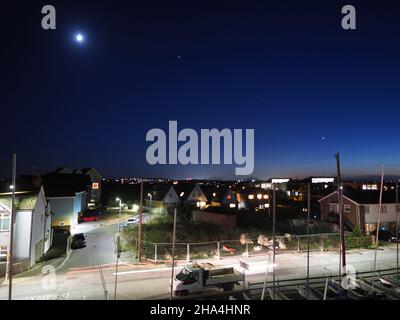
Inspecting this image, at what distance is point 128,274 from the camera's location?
61.1ft

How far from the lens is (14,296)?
1516 cm

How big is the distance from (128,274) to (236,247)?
1084 centimetres

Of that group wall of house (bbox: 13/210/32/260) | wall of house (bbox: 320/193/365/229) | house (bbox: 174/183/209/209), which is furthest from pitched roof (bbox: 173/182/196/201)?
wall of house (bbox: 13/210/32/260)

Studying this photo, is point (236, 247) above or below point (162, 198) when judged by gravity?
below

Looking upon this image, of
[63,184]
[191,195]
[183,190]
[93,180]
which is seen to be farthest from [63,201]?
[183,190]

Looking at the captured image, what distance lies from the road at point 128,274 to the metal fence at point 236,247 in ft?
4.11

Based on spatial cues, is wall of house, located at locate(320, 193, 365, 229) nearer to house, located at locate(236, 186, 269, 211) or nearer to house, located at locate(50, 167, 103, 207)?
house, located at locate(236, 186, 269, 211)

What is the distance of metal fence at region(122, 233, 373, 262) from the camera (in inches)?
897

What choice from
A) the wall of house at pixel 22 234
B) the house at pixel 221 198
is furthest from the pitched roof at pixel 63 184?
the house at pixel 221 198

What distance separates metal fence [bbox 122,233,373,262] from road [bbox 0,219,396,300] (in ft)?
4.11

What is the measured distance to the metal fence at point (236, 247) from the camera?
22.8 meters

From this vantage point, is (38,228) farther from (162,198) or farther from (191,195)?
(191,195)

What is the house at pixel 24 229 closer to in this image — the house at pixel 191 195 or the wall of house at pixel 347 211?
the wall of house at pixel 347 211
